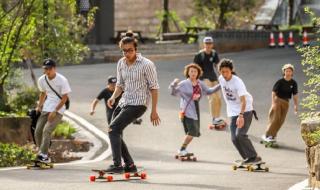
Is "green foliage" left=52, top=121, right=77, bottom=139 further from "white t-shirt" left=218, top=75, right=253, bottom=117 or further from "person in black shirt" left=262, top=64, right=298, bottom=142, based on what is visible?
"white t-shirt" left=218, top=75, right=253, bottom=117

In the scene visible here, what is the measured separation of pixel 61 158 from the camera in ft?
58.7

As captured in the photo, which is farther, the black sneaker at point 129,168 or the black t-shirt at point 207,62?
the black t-shirt at point 207,62

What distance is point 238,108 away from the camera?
48.6ft

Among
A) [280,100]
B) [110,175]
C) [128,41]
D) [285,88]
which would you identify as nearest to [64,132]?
[280,100]

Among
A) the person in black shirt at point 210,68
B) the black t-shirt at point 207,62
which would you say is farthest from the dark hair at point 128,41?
the black t-shirt at point 207,62

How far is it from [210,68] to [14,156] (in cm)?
611

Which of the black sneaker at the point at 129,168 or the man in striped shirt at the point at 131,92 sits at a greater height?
the man in striped shirt at the point at 131,92

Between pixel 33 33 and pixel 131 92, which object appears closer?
pixel 131 92

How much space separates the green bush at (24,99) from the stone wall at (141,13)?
33.8 metres

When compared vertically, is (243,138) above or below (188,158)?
above

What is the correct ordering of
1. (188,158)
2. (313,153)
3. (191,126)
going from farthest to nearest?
(191,126) → (188,158) → (313,153)

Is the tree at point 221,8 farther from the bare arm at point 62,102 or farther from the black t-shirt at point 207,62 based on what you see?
the bare arm at point 62,102

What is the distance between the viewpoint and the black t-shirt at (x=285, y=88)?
730 inches

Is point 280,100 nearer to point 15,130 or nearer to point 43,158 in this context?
point 15,130
